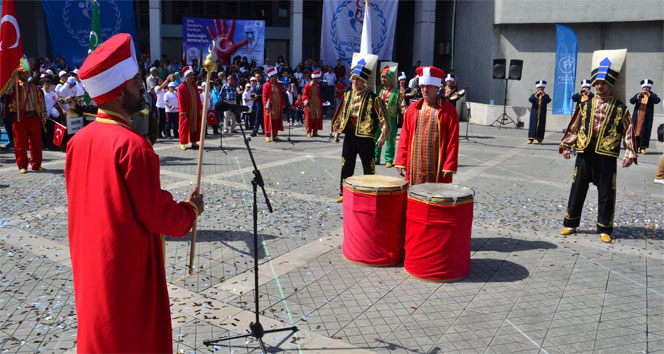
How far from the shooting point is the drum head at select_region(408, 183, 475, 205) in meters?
5.54

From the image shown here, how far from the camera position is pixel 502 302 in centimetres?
531

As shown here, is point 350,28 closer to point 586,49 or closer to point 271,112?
point 586,49

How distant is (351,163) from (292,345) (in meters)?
4.79

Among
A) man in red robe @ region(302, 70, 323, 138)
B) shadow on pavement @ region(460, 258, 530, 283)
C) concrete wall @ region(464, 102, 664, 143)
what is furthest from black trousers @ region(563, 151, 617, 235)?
concrete wall @ region(464, 102, 664, 143)

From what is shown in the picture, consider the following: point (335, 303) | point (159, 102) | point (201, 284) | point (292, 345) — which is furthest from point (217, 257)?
point (159, 102)

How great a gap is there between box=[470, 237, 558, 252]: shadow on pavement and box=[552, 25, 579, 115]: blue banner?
14.9 metres

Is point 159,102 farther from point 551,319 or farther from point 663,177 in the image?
point 551,319

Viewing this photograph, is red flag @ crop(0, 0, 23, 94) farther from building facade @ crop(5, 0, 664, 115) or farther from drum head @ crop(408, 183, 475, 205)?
building facade @ crop(5, 0, 664, 115)

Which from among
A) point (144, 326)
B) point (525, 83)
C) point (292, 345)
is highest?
point (525, 83)

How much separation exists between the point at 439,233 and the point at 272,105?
11517mm

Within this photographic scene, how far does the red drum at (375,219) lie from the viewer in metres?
6.00

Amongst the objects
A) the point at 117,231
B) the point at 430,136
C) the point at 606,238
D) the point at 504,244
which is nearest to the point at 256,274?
the point at 117,231

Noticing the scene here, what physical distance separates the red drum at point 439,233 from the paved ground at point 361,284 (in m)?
0.16

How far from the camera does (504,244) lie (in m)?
7.11
